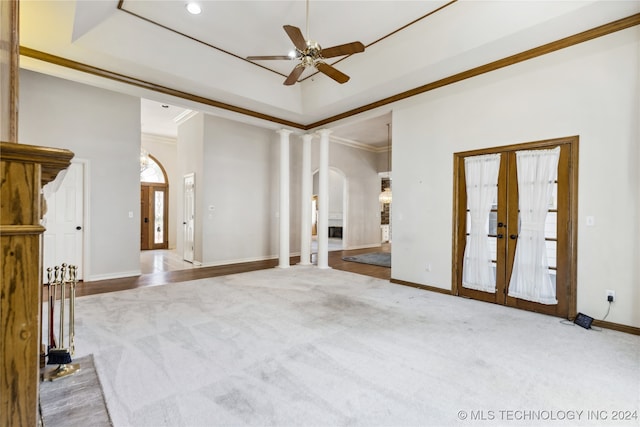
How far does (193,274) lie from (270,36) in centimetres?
443

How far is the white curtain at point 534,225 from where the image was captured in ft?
12.5

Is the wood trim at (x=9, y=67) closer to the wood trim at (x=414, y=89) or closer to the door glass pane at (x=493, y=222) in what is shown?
the wood trim at (x=414, y=89)

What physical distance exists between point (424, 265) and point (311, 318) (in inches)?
93.4

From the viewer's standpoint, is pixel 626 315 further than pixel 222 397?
Yes

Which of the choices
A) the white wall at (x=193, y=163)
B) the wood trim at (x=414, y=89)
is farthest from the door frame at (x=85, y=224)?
the white wall at (x=193, y=163)

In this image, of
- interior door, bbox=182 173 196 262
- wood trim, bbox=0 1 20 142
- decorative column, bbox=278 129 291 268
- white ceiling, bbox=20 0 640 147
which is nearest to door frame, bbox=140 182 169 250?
interior door, bbox=182 173 196 262

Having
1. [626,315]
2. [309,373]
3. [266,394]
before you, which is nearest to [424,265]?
[626,315]

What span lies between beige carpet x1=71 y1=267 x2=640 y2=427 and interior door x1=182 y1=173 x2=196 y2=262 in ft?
10.1

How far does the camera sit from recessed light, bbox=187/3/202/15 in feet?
12.1

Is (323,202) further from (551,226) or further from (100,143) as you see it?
(100,143)

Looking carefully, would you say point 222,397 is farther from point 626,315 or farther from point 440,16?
point 440,16

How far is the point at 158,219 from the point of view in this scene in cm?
956

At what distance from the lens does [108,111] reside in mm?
5531

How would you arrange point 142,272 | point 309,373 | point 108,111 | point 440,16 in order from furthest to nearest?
point 142,272
point 108,111
point 440,16
point 309,373
